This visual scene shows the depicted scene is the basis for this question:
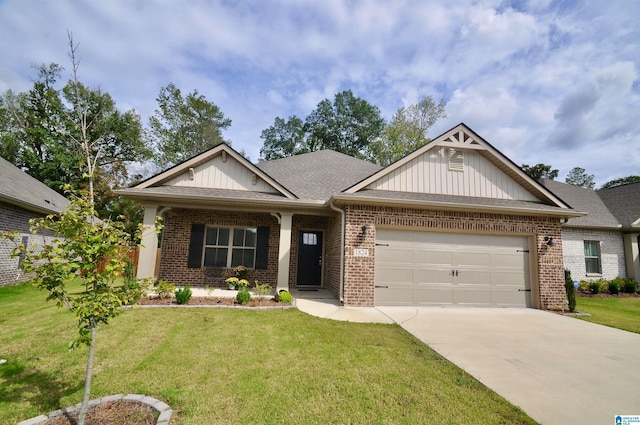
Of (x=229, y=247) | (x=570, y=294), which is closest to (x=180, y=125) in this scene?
(x=229, y=247)

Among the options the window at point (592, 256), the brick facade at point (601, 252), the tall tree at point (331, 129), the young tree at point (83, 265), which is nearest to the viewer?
the young tree at point (83, 265)

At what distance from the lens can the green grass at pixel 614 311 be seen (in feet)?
23.0

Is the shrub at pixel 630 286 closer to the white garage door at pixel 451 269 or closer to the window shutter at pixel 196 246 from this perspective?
the white garage door at pixel 451 269

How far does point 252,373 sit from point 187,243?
297 inches

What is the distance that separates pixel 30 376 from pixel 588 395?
21.9 feet

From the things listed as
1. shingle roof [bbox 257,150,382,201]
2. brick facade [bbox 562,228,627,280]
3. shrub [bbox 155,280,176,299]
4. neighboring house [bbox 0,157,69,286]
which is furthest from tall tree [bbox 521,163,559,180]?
neighboring house [bbox 0,157,69,286]

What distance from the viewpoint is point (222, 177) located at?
378 inches

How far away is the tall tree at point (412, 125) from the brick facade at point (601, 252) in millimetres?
13656

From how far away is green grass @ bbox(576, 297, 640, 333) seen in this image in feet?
23.0

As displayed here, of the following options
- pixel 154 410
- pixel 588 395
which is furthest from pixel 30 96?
pixel 588 395

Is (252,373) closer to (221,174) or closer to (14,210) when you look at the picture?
(221,174)

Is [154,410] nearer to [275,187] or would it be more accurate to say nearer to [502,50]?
[275,187]

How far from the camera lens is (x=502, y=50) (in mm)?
8938

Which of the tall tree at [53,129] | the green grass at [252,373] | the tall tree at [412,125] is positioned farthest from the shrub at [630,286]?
the tall tree at [53,129]
